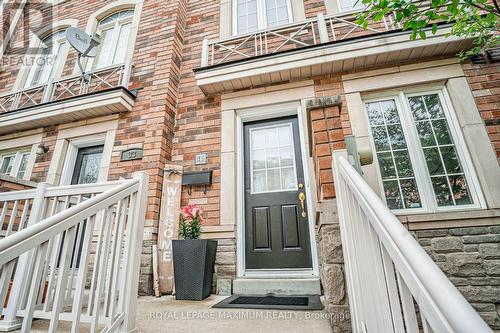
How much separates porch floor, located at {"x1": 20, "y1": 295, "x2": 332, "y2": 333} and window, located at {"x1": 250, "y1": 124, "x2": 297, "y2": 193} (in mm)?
→ 1643

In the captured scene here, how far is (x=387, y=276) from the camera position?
32.1 inches

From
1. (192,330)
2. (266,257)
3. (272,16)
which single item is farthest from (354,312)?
(272,16)

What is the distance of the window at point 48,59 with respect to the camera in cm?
530

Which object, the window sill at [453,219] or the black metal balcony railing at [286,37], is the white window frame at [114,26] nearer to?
the black metal balcony railing at [286,37]

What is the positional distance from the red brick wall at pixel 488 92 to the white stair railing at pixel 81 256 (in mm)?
3862

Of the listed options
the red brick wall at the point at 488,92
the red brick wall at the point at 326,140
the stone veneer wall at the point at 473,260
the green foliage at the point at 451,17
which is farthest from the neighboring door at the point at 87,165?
the red brick wall at the point at 488,92

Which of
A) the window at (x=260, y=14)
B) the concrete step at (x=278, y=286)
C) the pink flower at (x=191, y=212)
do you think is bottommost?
the concrete step at (x=278, y=286)

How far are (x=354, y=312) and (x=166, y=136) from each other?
127 inches

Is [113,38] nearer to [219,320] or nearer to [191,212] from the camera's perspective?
[191,212]

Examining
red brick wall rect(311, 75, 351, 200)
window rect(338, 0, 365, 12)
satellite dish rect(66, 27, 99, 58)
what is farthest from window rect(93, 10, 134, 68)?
red brick wall rect(311, 75, 351, 200)

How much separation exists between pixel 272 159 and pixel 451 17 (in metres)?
2.45

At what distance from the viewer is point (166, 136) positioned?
3623 millimetres

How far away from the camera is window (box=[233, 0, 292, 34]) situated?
14.2 feet

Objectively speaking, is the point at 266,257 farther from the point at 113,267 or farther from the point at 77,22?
the point at 77,22
